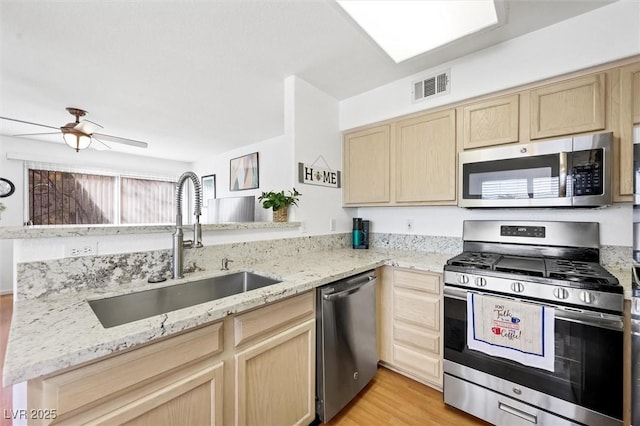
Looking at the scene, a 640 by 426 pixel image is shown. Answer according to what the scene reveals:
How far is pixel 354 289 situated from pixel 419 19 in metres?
1.55

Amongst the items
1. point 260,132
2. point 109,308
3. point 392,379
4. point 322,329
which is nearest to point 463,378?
point 392,379

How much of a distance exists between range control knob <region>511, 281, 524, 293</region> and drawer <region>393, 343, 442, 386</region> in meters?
0.73

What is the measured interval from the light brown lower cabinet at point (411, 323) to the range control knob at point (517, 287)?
1.37ft

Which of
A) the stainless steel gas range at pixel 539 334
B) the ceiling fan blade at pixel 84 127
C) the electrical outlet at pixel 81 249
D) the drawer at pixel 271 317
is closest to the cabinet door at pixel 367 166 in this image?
the stainless steel gas range at pixel 539 334

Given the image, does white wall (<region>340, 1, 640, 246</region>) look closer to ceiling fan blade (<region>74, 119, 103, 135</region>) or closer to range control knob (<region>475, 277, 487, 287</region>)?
range control knob (<region>475, 277, 487, 287</region>)

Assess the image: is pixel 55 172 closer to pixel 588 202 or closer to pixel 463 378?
pixel 463 378

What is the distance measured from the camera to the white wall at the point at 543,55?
4.88 ft

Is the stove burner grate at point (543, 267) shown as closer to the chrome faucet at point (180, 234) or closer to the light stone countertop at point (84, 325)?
the light stone countertop at point (84, 325)

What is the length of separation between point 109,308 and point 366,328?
4.85 ft

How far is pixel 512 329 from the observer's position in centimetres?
143

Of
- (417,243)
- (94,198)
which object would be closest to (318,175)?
(417,243)

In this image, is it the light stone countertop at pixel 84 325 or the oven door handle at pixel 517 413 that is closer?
the light stone countertop at pixel 84 325

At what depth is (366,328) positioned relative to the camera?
182cm

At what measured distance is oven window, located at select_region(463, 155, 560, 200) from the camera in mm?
1655
